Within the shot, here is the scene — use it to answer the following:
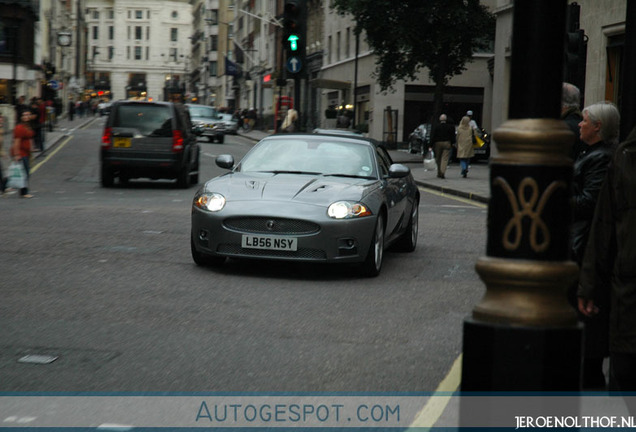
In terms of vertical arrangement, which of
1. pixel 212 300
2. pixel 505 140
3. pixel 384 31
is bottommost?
pixel 212 300

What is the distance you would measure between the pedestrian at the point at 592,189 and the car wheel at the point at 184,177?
16879mm

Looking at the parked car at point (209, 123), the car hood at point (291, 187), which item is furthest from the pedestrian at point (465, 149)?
the parked car at point (209, 123)

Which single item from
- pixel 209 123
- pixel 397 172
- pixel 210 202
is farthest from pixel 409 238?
pixel 209 123

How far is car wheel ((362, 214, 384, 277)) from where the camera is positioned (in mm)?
9758

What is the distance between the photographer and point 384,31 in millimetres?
40031

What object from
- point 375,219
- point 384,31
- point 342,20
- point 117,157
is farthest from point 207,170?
point 342,20

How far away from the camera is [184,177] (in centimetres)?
2264

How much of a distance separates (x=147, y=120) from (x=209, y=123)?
26.4 m

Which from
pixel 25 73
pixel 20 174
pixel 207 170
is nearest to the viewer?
pixel 20 174

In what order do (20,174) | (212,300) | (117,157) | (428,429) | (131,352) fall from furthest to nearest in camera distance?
(117,157), (20,174), (212,300), (131,352), (428,429)

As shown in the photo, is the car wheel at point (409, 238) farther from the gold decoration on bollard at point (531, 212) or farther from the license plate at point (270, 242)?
the gold decoration on bollard at point (531, 212)

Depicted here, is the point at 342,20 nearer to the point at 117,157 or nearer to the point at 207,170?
the point at 207,170

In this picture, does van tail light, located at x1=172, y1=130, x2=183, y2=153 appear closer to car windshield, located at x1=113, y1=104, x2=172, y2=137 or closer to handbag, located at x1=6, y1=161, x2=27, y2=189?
car windshield, located at x1=113, y1=104, x2=172, y2=137

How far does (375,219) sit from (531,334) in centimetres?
667
